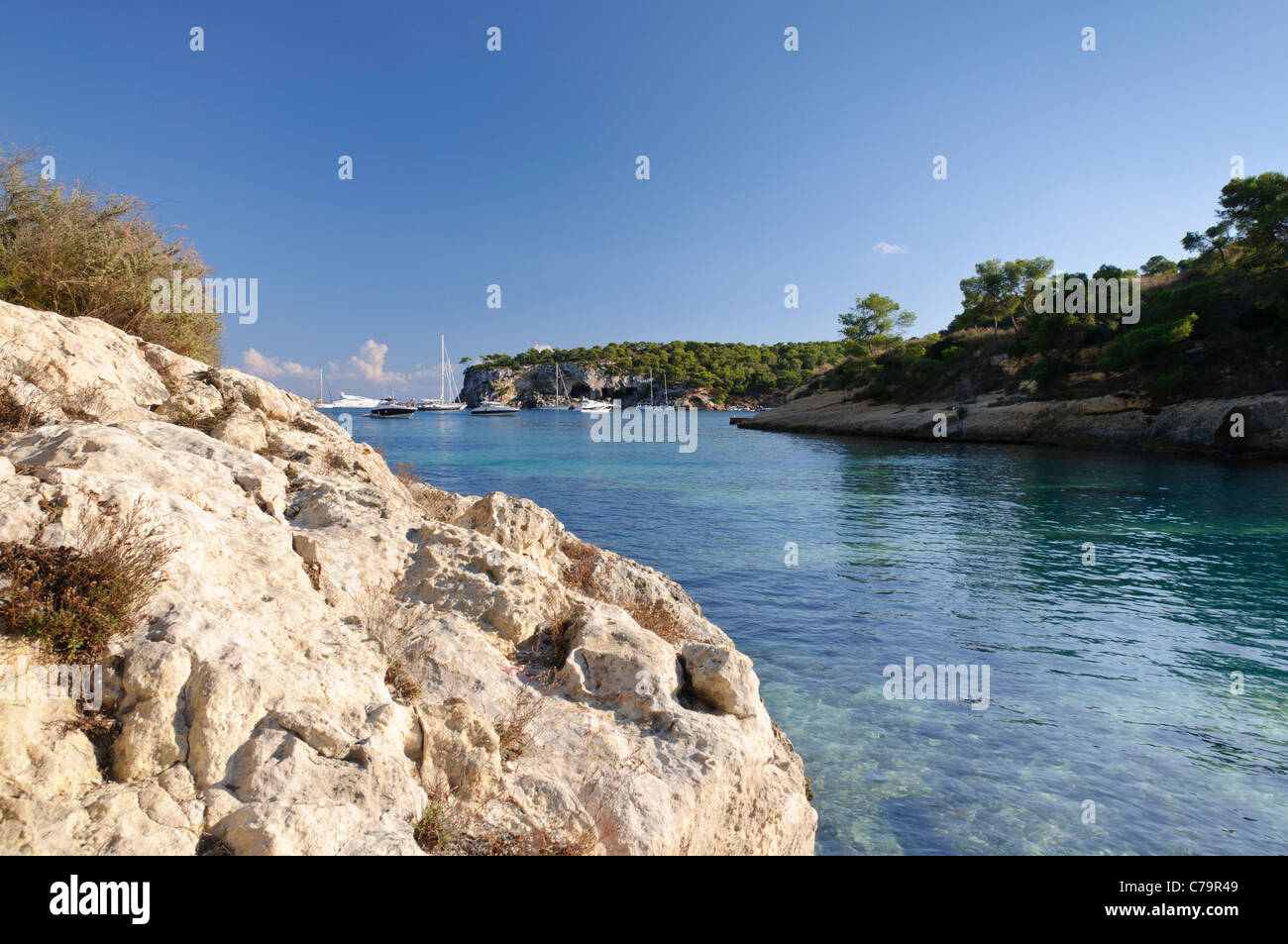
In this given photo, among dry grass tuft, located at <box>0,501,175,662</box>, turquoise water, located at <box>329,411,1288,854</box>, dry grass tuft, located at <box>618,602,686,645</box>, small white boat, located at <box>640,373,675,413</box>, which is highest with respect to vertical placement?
small white boat, located at <box>640,373,675,413</box>

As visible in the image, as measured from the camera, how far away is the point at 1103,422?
45406mm

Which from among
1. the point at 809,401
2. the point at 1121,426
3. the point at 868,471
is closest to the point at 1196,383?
the point at 1121,426

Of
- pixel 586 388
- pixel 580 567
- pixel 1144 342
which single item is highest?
pixel 586 388

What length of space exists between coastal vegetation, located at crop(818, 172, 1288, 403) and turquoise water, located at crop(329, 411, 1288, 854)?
2094 cm

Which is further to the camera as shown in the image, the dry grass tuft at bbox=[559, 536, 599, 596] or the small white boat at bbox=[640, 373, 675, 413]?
the small white boat at bbox=[640, 373, 675, 413]

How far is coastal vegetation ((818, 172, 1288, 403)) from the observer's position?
4438 cm

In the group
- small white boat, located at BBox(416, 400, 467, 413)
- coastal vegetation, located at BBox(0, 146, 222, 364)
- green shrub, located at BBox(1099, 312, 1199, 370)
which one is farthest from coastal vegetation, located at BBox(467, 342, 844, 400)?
coastal vegetation, located at BBox(0, 146, 222, 364)

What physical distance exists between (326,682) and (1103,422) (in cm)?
5310

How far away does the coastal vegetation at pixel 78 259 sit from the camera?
969 cm

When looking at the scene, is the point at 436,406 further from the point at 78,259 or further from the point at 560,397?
the point at 78,259

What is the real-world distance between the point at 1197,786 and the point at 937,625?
5.12m

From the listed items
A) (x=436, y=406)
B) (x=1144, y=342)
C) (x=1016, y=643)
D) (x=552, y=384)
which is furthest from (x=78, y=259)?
(x=552, y=384)

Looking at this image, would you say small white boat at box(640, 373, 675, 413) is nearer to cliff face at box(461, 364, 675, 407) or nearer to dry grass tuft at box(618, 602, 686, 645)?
cliff face at box(461, 364, 675, 407)
